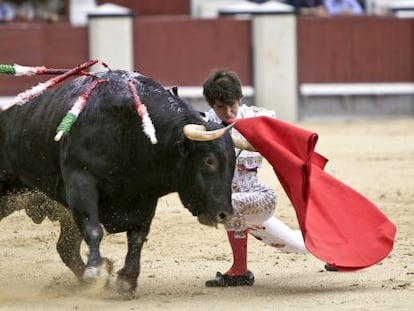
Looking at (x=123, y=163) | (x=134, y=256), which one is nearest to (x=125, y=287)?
(x=134, y=256)

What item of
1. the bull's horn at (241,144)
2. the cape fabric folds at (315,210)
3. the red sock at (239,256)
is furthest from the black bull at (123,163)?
the red sock at (239,256)

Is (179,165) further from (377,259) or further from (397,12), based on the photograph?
(397,12)

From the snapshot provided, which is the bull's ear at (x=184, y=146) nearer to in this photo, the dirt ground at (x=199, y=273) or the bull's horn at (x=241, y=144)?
the bull's horn at (x=241, y=144)

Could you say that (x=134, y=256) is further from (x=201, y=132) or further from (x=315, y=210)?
(x=315, y=210)

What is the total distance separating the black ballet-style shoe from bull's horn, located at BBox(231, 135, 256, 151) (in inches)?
23.6

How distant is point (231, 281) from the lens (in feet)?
18.1

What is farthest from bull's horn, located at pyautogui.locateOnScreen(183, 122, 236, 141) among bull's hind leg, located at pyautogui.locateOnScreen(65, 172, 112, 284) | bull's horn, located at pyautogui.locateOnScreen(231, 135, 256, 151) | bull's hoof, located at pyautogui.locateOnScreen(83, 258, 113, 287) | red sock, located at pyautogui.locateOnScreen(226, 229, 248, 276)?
red sock, located at pyautogui.locateOnScreen(226, 229, 248, 276)

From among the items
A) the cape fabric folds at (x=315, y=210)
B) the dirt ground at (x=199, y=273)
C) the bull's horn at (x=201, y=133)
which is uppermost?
the bull's horn at (x=201, y=133)

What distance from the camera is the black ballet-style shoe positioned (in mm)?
5527

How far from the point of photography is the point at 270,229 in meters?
5.55

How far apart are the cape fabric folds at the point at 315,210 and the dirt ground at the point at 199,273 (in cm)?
16

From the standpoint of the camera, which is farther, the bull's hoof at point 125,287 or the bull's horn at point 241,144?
the bull's horn at point 241,144

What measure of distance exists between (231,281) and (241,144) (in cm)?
65

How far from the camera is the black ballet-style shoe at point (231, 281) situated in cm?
553
